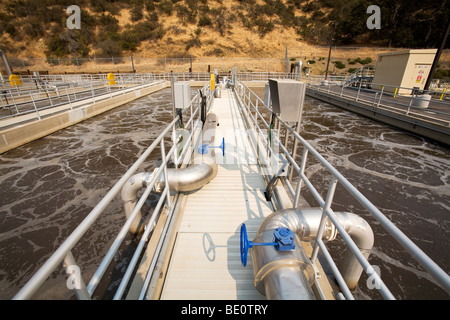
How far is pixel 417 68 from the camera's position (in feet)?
52.1

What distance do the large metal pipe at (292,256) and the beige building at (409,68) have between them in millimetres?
16411

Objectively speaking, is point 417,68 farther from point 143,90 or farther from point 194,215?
point 143,90

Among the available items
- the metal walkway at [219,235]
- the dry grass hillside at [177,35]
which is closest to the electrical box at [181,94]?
the metal walkway at [219,235]

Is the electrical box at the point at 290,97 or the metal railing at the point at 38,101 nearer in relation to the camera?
the electrical box at the point at 290,97

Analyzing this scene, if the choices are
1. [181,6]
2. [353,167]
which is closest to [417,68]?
[353,167]

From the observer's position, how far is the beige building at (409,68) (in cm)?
1556

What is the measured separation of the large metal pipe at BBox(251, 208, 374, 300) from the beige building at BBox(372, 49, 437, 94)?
16411 mm

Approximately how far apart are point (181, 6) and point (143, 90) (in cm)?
4623

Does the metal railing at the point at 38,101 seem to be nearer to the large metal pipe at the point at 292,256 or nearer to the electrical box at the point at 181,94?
the electrical box at the point at 181,94

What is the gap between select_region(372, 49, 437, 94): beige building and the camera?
15.6 meters

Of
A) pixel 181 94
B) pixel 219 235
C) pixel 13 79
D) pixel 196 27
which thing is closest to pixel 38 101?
pixel 13 79

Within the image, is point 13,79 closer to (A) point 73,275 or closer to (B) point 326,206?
(A) point 73,275

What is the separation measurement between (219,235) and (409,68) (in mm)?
19828
